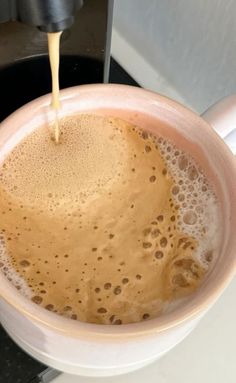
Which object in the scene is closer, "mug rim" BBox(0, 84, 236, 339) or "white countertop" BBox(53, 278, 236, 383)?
"mug rim" BBox(0, 84, 236, 339)

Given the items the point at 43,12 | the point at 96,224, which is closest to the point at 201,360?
the point at 96,224

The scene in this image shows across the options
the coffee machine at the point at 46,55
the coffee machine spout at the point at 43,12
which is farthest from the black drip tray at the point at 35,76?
the coffee machine spout at the point at 43,12

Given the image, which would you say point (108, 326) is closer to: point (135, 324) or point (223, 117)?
point (135, 324)

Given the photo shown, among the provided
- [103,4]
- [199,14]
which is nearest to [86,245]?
[103,4]

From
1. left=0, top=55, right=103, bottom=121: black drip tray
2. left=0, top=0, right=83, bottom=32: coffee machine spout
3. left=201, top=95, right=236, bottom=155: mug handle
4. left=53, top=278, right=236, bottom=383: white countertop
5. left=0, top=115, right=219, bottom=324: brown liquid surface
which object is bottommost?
left=53, top=278, right=236, bottom=383: white countertop

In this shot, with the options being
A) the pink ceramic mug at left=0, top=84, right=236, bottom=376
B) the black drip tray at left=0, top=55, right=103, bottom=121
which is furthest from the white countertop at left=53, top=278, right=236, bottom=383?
the black drip tray at left=0, top=55, right=103, bottom=121

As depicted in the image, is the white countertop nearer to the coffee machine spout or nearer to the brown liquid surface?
the brown liquid surface
